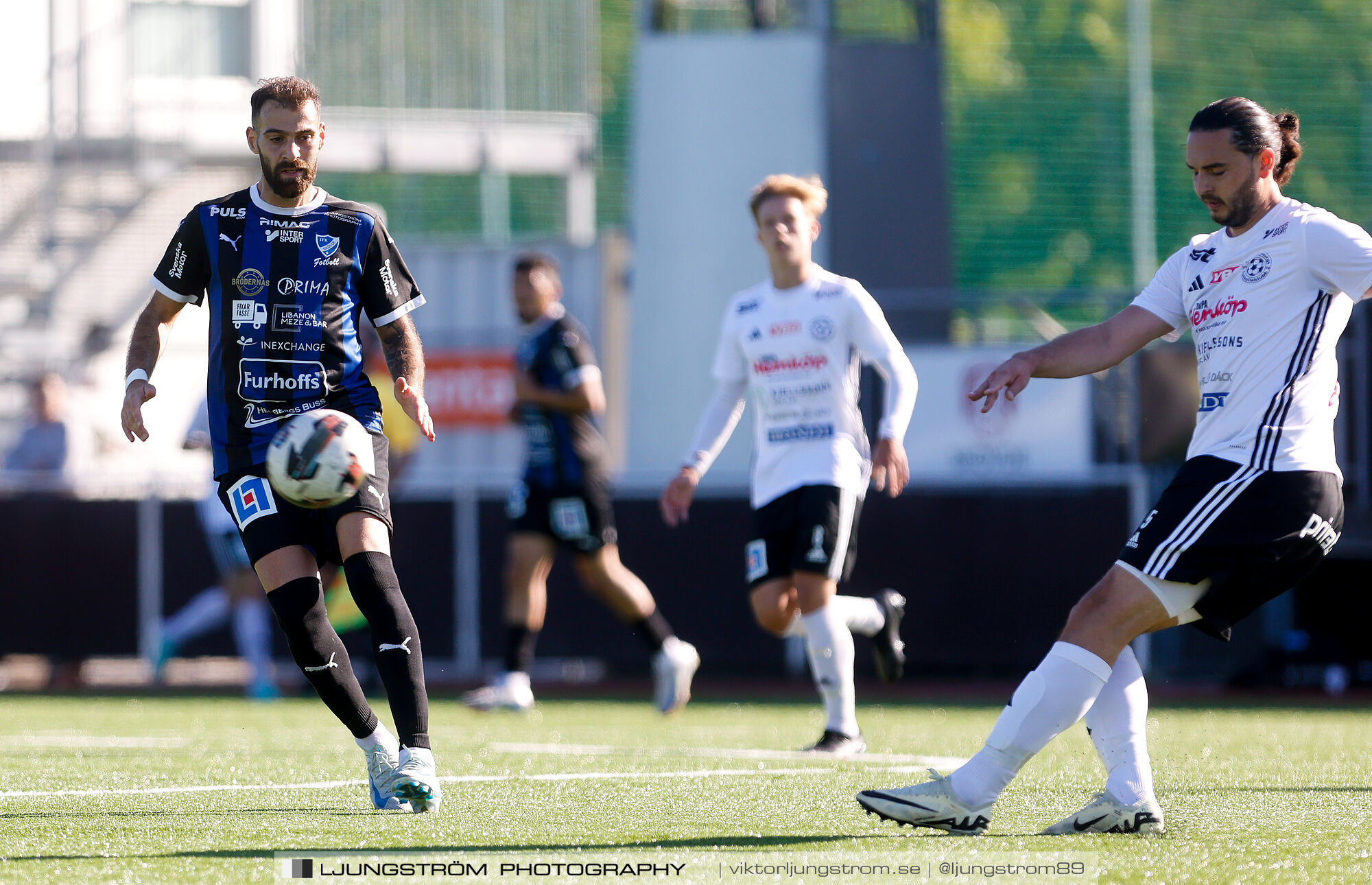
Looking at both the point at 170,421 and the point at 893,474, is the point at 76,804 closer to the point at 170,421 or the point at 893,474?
the point at 893,474

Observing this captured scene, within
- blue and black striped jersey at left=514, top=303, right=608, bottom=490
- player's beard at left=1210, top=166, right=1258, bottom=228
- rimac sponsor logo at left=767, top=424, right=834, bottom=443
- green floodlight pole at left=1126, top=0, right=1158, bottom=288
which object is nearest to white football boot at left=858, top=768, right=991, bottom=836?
player's beard at left=1210, top=166, right=1258, bottom=228

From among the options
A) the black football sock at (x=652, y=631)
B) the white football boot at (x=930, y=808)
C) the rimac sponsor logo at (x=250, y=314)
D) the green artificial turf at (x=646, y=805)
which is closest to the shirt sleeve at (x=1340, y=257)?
the green artificial turf at (x=646, y=805)

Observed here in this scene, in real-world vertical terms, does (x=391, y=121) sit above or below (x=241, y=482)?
above

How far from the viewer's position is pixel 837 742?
729 centimetres

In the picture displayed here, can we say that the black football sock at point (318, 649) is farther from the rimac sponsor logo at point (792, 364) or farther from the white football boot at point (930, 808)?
the rimac sponsor logo at point (792, 364)

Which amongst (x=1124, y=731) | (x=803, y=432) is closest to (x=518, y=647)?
(x=803, y=432)

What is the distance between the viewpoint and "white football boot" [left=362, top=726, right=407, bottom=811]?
200 inches

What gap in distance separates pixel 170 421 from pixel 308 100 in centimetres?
1551

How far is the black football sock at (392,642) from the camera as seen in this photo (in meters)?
4.99

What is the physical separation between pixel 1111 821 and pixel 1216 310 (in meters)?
1.32

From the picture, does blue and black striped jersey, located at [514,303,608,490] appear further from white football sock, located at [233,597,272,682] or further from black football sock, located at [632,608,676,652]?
white football sock, located at [233,597,272,682]

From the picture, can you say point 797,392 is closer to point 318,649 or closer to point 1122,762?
point 318,649

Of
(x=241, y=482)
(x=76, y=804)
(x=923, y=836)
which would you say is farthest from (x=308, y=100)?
(x=923, y=836)

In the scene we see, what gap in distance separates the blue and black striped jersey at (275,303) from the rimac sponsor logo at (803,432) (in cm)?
258
